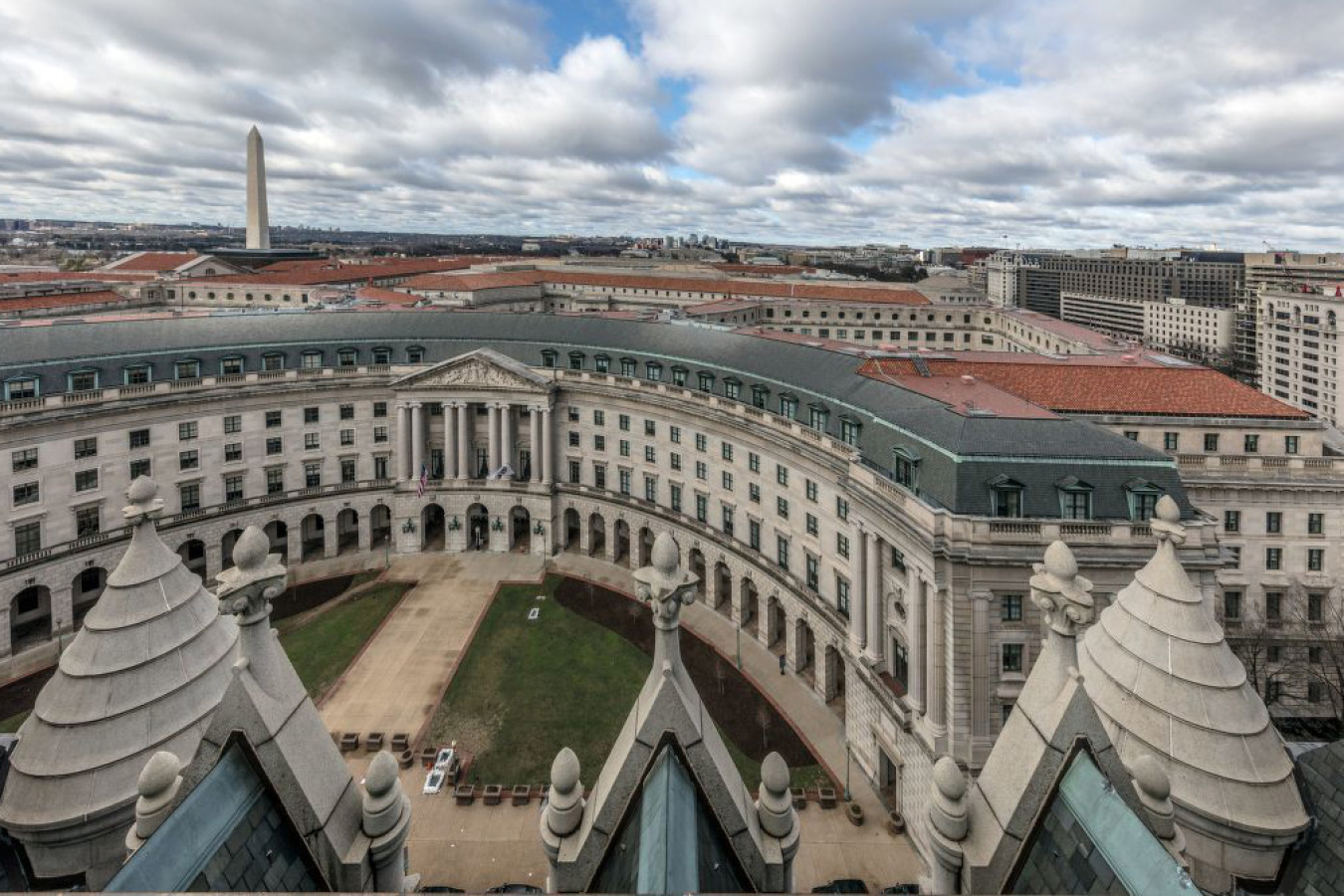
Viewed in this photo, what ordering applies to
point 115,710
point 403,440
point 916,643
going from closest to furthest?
1. point 115,710
2. point 916,643
3. point 403,440

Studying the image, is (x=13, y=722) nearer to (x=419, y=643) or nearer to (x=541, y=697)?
(x=419, y=643)

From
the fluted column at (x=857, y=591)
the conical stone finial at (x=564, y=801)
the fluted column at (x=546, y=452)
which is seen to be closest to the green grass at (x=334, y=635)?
the fluted column at (x=546, y=452)

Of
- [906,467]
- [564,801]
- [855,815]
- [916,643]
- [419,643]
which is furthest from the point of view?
[419,643]

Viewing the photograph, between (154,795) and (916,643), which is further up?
(154,795)

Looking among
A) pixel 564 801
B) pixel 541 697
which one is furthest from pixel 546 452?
pixel 564 801

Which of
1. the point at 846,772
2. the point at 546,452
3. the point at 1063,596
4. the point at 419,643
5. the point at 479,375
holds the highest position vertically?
the point at 479,375

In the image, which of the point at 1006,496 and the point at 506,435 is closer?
the point at 1006,496

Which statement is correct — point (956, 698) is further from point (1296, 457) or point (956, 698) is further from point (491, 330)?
point (491, 330)

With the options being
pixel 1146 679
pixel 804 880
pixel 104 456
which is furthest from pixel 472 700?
pixel 1146 679
